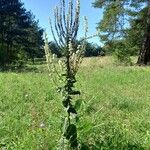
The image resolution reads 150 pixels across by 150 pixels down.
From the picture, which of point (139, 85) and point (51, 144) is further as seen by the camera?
point (139, 85)

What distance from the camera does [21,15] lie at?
68500 millimetres

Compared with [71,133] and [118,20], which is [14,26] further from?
[71,133]

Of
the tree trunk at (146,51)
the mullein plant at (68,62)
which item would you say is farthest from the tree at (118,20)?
the mullein plant at (68,62)

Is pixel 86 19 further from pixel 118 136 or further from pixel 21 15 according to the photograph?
pixel 21 15

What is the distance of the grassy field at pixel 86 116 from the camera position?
6.80 metres

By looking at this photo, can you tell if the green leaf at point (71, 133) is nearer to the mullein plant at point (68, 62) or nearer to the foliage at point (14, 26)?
the mullein plant at point (68, 62)

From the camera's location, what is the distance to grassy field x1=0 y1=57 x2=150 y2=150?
680 cm

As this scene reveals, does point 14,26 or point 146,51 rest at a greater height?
point 14,26

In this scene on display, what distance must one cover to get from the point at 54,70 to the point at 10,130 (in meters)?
2.07

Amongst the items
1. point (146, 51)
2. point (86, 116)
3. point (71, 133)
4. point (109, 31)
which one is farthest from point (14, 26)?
point (71, 133)

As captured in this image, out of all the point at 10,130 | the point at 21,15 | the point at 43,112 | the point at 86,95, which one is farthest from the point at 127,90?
the point at 21,15

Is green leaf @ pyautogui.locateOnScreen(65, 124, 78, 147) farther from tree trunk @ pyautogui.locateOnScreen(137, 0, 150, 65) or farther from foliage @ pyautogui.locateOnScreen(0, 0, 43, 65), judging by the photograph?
foliage @ pyautogui.locateOnScreen(0, 0, 43, 65)

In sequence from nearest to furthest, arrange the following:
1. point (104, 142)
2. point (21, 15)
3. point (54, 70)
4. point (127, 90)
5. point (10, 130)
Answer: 1. point (54, 70)
2. point (104, 142)
3. point (10, 130)
4. point (127, 90)
5. point (21, 15)

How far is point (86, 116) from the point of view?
9359 millimetres
